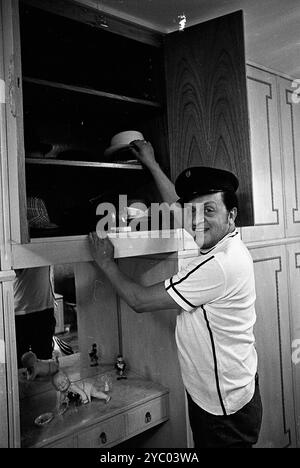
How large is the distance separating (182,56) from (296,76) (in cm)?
50

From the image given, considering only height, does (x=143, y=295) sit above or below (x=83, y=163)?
below

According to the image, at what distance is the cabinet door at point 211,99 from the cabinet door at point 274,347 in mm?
481

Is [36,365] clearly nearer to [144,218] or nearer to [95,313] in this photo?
[95,313]

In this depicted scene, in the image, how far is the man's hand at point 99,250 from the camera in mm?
1055

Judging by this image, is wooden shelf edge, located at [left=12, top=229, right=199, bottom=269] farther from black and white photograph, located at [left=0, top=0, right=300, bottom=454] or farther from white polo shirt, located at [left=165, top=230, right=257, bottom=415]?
white polo shirt, located at [left=165, top=230, right=257, bottom=415]

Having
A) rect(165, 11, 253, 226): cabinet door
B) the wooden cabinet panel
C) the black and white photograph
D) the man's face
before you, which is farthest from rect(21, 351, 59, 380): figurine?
rect(165, 11, 253, 226): cabinet door

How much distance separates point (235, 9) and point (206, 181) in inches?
19.4

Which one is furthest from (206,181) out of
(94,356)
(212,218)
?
(94,356)

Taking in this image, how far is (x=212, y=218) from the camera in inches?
43.1

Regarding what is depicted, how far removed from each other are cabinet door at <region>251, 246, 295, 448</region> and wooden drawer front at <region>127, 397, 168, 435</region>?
41cm

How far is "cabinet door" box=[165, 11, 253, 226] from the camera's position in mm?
1072

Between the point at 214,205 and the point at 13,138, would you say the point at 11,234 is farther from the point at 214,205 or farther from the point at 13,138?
the point at 214,205

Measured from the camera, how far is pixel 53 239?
973 mm
